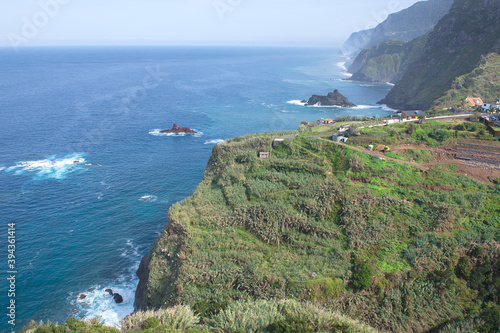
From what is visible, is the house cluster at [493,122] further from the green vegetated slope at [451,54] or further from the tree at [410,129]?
the green vegetated slope at [451,54]

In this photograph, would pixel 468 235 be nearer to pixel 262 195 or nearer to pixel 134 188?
pixel 262 195

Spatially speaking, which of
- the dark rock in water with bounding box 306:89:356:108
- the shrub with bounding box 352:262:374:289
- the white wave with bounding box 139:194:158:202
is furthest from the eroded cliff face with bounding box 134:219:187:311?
the dark rock in water with bounding box 306:89:356:108

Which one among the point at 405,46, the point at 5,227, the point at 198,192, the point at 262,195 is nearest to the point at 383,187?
the point at 262,195

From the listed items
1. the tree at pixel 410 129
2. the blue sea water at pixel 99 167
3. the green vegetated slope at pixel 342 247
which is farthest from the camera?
the tree at pixel 410 129

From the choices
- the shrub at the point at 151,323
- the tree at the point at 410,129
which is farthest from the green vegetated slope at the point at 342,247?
the tree at the point at 410,129

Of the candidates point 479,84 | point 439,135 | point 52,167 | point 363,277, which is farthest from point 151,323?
point 479,84

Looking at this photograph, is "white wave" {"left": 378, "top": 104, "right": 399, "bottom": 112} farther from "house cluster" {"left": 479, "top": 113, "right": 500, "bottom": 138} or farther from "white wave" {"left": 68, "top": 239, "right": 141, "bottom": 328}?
"white wave" {"left": 68, "top": 239, "right": 141, "bottom": 328}
